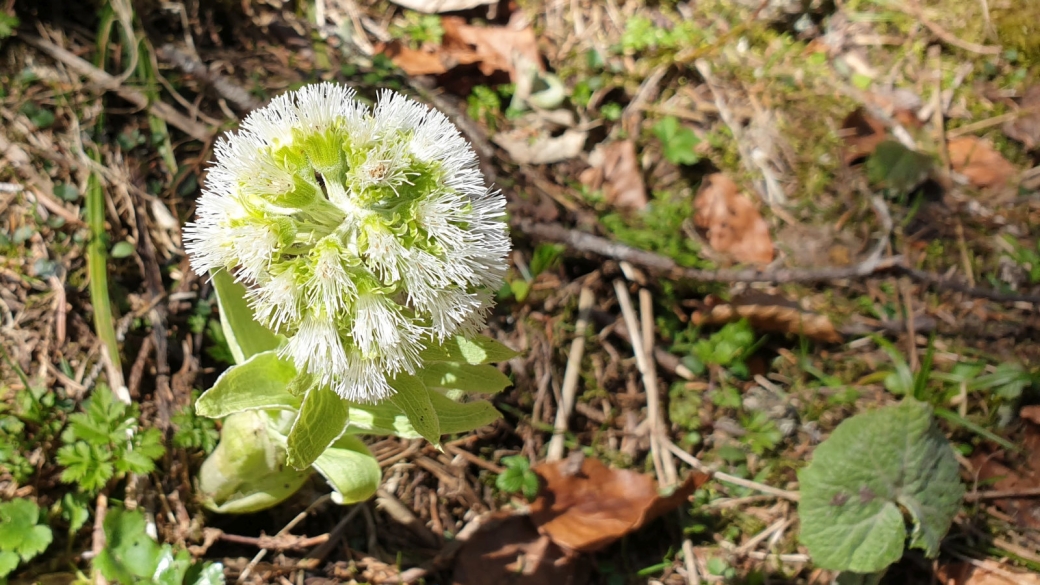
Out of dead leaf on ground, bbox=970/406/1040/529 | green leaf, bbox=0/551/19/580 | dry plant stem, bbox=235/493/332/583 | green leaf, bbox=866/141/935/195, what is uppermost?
green leaf, bbox=0/551/19/580

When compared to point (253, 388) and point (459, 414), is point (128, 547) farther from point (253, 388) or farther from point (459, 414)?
point (459, 414)

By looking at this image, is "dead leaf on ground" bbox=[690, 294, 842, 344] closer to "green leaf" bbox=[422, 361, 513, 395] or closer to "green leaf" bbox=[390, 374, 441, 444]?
"green leaf" bbox=[422, 361, 513, 395]

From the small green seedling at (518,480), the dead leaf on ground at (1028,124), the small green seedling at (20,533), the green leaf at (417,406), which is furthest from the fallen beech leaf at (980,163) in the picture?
the small green seedling at (20,533)

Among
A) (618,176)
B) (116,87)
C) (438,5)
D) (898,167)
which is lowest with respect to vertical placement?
(898,167)

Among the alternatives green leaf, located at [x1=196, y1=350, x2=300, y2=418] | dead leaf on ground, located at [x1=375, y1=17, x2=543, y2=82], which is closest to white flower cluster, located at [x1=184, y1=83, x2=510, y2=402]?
green leaf, located at [x1=196, y1=350, x2=300, y2=418]

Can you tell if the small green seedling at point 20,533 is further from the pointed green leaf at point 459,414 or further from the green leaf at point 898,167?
the green leaf at point 898,167

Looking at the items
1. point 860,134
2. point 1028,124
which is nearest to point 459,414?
point 860,134
